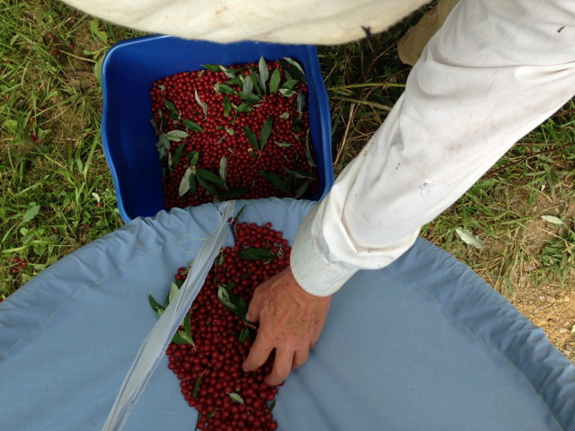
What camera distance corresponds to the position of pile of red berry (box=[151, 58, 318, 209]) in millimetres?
1315

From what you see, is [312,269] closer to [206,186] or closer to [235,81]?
[206,186]

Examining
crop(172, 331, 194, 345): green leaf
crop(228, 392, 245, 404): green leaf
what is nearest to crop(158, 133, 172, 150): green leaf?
crop(172, 331, 194, 345): green leaf

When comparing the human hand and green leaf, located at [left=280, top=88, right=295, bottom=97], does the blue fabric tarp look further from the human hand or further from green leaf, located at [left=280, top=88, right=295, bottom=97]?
green leaf, located at [left=280, top=88, right=295, bottom=97]

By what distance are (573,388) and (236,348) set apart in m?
0.65

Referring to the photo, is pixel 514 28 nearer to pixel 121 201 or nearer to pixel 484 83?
pixel 484 83

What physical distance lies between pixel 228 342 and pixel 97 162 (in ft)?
2.61

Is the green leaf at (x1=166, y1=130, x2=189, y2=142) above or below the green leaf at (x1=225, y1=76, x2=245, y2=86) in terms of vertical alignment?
below

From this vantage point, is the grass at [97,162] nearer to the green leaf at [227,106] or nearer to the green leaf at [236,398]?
the green leaf at [227,106]

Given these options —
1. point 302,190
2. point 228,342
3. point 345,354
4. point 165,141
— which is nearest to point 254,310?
point 228,342

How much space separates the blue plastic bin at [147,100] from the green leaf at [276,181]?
0.32 ft

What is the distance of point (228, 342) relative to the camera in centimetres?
104

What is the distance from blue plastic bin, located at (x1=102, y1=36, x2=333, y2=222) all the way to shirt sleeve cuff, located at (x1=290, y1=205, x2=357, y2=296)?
435 mm

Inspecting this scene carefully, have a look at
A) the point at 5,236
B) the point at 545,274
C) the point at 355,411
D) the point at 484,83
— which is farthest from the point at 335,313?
the point at 5,236

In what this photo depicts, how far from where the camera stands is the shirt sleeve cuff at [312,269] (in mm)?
688
